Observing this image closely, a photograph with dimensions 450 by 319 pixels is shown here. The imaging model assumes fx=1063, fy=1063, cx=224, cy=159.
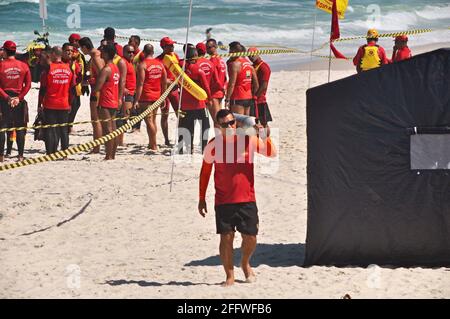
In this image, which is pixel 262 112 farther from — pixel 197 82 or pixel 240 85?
pixel 197 82

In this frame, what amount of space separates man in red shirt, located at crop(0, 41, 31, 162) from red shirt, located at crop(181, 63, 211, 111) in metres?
2.24

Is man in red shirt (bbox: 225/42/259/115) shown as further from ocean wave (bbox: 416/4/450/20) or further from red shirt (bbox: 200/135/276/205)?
ocean wave (bbox: 416/4/450/20)

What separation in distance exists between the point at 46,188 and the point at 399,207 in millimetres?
5432

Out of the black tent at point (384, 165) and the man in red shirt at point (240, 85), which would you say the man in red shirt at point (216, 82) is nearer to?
the man in red shirt at point (240, 85)

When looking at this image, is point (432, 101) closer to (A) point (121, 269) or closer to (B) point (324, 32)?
(A) point (121, 269)

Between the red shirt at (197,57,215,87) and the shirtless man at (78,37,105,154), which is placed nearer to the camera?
the shirtless man at (78,37,105,154)

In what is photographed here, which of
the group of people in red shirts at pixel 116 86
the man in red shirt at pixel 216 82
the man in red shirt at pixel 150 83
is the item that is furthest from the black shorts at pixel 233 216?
the man in red shirt at pixel 216 82

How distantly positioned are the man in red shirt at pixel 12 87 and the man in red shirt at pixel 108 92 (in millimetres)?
1022

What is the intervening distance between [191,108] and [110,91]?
124cm

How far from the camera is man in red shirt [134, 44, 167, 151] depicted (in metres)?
15.6

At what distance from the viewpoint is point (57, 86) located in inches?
580

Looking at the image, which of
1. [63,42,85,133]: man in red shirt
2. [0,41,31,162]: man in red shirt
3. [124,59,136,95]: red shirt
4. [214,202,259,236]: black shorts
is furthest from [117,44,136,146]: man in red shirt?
[214,202,259,236]: black shorts
